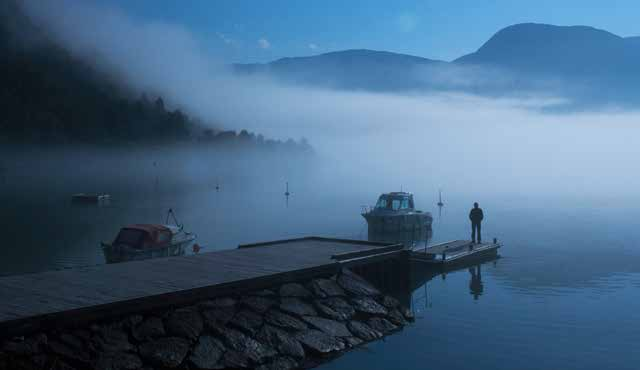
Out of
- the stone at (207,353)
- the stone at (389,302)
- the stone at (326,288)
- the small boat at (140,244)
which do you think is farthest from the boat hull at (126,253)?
the stone at (207,353)

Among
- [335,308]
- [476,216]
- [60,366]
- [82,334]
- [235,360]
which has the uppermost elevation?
[476,216]

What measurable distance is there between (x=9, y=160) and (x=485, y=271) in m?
164

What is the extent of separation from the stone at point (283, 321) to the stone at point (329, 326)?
0.33m

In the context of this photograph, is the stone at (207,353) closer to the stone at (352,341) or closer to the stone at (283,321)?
the stone at (283,321)

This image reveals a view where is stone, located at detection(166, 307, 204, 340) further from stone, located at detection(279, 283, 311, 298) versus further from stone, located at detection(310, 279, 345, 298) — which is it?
stone, located at detection(310, 279, 345, 298)

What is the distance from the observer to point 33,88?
7170 inches

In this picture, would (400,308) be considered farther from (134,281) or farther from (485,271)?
(485,271)

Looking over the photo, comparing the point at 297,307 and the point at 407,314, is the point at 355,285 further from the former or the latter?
the point at 297,307

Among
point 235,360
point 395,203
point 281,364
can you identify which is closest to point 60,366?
point 235,360

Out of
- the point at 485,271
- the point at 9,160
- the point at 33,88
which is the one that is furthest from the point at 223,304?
the point at 33,88

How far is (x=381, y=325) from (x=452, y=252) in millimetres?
17443

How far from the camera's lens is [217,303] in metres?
14.0

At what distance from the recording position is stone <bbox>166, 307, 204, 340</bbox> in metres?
12.6

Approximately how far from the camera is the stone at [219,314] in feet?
44.0
